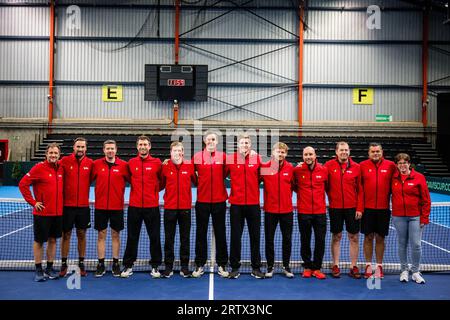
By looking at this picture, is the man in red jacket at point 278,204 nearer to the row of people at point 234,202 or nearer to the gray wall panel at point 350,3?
the row of people at point 234,202

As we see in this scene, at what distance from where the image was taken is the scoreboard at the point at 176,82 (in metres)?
21.2

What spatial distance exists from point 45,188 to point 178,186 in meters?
1.98

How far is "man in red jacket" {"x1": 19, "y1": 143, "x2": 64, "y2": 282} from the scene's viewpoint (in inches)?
236

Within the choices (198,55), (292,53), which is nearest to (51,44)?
(198,55)

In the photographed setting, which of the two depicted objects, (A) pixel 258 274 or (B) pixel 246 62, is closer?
(A) pixel 258 274

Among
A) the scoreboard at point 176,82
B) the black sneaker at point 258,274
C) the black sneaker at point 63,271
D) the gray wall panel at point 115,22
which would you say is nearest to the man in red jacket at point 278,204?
the black sneaker at point 258,274

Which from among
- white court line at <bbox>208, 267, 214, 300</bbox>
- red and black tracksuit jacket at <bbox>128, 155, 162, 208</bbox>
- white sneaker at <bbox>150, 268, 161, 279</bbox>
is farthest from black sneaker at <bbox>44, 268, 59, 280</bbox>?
white court line at <bbox>208, 267, 214, 300</bbox>

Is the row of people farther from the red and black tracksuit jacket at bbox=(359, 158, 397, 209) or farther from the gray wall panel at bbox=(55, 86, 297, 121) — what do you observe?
the gray wall panel at bbox=(55, 86, 297, 121)

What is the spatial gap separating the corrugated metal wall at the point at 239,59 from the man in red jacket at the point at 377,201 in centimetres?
1630

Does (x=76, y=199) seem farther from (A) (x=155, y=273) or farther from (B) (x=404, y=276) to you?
(B) (x=404, y=276)

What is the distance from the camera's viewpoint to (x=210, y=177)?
6.41m

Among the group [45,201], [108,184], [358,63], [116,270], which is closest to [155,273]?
[116,270]

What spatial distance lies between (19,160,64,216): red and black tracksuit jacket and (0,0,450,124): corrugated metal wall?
16.5 metres

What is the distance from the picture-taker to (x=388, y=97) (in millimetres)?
22344
